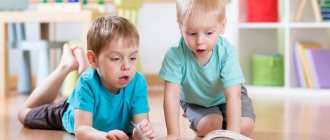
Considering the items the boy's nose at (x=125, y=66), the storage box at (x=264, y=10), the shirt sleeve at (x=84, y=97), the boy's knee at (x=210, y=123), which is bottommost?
the boy's knee at (x=210, y=123)

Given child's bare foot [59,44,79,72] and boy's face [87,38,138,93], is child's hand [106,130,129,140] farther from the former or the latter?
child's bare foot [59,44,79,72]

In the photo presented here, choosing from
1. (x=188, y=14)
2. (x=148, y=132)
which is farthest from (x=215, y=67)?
(x=148, y=132)

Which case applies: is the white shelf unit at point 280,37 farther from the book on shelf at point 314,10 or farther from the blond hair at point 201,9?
the blond hair at point 201,9

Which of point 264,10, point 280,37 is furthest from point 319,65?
point 280,37

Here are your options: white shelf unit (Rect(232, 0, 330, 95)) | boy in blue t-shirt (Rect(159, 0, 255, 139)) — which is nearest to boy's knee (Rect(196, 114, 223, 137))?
boy in blue t-shirt (Rect(159, 0, 255, 139))

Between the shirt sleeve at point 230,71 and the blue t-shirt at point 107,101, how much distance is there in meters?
0.22

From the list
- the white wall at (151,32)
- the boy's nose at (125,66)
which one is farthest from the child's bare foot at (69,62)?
the white wall at (151,32)

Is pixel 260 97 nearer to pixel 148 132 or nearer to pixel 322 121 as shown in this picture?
pixel 322 121

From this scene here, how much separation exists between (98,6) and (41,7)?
1.60 ft

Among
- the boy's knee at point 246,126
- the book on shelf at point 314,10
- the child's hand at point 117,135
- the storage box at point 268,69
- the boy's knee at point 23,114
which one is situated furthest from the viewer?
the storage box at point 268,69

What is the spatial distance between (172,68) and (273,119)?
675 mm

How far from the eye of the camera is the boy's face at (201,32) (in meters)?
1.47

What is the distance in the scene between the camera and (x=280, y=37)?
3.73 m

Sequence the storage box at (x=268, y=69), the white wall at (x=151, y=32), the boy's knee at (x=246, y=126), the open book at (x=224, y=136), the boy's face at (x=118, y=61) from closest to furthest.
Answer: the open book at (x=224, y=136), the boy's face at (x=118, y=61), the boy's knee at (x=246, y=126), the storage box at (x=268, y=69), the white wall at (x=151, y=32)
